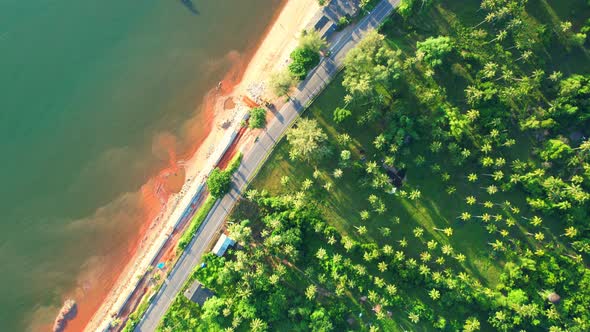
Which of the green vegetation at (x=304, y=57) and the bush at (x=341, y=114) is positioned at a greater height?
the green vegetation at (x=304, y=57)

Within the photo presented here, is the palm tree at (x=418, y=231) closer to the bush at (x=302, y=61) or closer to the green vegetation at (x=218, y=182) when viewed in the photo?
the bush at (x=302, y=61)

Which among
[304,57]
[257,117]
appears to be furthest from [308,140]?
[304,57]

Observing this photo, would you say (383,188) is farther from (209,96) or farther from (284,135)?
(209,96)

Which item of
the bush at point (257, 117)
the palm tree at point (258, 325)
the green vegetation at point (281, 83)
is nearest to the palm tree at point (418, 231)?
the palm tree at point (258, 325)

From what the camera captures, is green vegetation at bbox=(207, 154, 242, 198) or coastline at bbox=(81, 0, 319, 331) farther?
coastline at bbox=(81, 0, 319, 331)

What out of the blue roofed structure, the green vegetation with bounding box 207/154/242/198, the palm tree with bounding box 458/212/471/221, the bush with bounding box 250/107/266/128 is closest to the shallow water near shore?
the green vegetation with bounding box 207/154/242/198

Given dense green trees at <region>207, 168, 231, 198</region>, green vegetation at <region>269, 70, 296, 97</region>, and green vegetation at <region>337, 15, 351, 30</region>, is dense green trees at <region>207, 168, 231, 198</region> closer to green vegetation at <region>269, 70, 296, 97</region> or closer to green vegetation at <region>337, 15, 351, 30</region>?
green vegetation at <region>269, 70, 296, 97</region>
